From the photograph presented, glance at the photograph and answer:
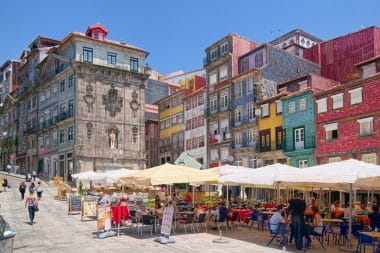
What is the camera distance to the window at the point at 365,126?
29.8 metres

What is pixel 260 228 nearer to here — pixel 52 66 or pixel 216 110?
pixel 216 110

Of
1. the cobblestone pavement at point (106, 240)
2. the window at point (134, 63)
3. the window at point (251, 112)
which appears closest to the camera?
the cobblestone pavement at point (106, 240)

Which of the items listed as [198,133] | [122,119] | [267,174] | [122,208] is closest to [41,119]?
[122,119]

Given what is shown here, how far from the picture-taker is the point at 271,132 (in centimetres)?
3944

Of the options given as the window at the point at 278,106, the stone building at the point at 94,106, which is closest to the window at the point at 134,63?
the stone building at the point at 94,106

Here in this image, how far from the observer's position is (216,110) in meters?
47.4

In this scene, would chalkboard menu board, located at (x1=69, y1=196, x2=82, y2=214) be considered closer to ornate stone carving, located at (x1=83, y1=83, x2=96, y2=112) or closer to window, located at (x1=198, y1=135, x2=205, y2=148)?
window, located at (x1=198, y1=135, x2=205, y2=148)

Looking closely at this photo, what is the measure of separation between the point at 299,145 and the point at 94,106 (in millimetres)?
25305

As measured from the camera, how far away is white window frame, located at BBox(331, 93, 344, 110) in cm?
3206

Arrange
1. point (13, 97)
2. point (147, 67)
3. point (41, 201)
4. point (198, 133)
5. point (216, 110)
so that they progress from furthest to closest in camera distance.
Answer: point (13, 97)
point (147, 67)
point (198, 133)
point (216, 110)
point (41, 201)

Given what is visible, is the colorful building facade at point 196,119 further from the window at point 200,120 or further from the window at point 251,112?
the window at point 251,112

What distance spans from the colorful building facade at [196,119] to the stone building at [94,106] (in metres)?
5.65

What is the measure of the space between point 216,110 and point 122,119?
1230 centimetres

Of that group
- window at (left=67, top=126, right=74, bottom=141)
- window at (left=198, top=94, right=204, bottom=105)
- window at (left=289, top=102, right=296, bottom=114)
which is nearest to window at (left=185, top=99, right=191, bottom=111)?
window at (left=198, top=94, right=204, bottom=105)
